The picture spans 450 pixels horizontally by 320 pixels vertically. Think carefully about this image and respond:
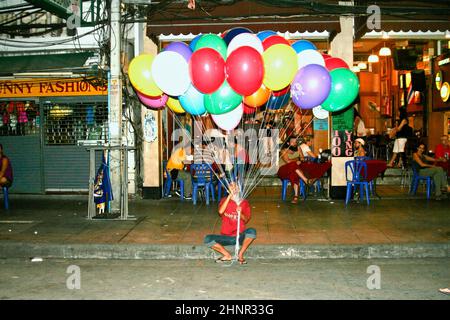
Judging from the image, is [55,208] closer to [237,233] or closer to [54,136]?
[54,136]

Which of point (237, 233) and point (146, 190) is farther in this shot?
point (146, 190)

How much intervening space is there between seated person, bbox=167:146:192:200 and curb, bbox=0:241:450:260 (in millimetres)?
4822

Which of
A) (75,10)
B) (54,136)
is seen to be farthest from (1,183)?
(75,10)

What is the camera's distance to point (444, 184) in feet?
41.7

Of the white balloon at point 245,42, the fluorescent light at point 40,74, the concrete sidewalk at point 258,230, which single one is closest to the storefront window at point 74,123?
the fluorescent light at point 40,74

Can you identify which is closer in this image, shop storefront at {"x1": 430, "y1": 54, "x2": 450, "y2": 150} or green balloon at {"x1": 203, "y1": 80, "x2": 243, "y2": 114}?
green balloon at {"x1": 203, "y1": 80, "x2": 243, "y2": 114}

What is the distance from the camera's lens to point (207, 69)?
693 cm

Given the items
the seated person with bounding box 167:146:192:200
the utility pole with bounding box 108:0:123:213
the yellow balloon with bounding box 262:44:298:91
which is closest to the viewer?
the yellow balloon with bounding box 262:44:298:91

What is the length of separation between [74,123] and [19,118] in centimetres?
169

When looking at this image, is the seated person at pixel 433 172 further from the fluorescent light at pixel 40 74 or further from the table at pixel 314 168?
the fluorescent light at pixel 40 74

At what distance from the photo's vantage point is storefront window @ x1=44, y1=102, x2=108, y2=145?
44.7ft

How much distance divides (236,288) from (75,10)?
695 centimetres

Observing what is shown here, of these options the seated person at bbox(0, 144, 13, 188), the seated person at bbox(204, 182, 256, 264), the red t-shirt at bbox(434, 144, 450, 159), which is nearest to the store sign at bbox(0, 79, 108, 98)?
the seated person at bbox(0, 144, 13, 188)

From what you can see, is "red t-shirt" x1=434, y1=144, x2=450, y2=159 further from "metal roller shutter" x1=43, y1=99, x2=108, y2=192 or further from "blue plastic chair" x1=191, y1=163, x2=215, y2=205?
"metal roller shutter" x1=43, y1=99, x2=108, y2=192
